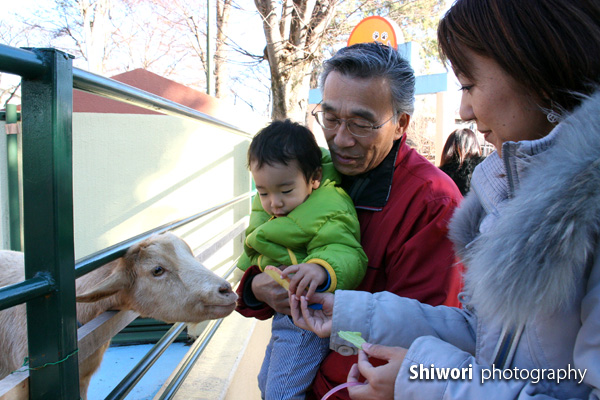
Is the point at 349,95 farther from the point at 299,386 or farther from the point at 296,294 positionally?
the point at 299,386

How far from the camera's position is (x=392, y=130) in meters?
1.97

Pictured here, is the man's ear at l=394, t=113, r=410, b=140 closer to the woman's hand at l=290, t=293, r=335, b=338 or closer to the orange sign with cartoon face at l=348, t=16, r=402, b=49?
the woman's hand at l=290, t=293, r=335, b=338

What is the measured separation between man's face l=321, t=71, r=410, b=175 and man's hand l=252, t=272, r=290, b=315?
2.05 feet

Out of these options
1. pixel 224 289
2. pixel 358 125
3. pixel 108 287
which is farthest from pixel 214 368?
pixel 358 125

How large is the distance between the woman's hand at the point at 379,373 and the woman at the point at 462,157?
4.00 meters

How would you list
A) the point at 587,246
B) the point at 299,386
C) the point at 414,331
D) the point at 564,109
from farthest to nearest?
the point at 299,386 → the point at 414,331 → the point at 564,109 → the point at 587,246

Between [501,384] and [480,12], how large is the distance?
0.86m

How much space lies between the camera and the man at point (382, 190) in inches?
64.8

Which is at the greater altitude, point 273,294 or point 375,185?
point 375,185

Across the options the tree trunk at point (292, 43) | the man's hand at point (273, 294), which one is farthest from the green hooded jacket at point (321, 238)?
the tree trunk at point (292, 43)

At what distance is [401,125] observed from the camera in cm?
207

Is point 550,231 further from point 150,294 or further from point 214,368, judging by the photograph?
point 214,368

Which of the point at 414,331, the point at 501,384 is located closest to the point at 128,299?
the point at 414,331

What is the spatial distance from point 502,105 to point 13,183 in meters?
4.43
